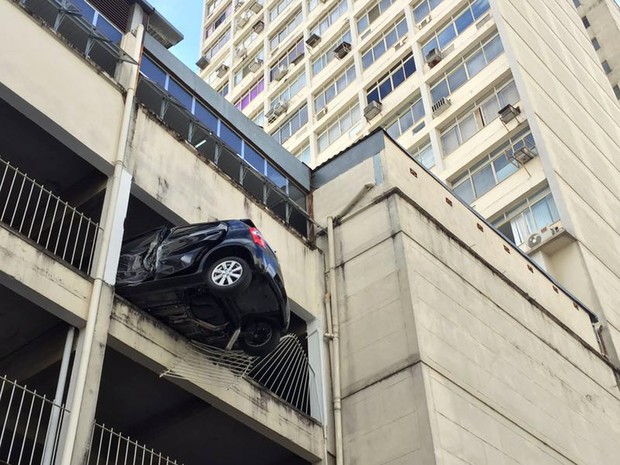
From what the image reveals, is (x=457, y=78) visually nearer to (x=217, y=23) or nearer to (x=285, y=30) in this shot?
(x=285, y=30)

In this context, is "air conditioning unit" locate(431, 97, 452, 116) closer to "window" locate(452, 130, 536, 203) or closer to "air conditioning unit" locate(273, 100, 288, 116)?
"window" locate(452, 130, 536, 203)

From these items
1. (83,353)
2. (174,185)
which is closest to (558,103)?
(174,185)

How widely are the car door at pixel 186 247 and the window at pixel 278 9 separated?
34.8 meters

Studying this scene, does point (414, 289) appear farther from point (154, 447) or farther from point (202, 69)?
point (202, 69)

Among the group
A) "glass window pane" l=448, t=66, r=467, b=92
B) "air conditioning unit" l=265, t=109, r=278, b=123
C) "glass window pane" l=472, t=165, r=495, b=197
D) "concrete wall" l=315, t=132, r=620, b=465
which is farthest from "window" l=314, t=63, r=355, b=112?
"concrete wall" l=315, t=132, r=620, b=465

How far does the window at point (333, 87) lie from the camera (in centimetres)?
3644

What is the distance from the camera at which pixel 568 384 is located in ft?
55.9

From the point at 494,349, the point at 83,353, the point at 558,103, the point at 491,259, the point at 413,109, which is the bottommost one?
the point at 83,353

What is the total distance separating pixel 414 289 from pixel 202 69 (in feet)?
126

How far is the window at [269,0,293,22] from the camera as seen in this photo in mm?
44809

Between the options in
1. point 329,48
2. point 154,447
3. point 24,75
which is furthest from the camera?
point 329,48

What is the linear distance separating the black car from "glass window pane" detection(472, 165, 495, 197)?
53.0ft

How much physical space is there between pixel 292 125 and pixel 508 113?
13789mm

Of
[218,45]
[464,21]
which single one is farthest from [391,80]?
[218,45]
